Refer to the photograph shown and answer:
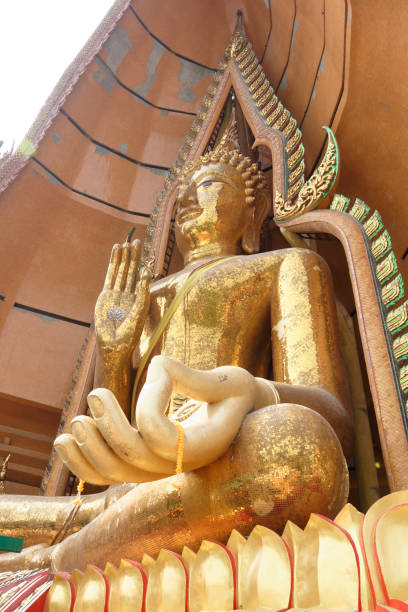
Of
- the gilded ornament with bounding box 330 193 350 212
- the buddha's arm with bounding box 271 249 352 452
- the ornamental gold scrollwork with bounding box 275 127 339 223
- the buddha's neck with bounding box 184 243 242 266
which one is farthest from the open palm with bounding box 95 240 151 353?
the gilded ornament with bounding box 330 193 350 212

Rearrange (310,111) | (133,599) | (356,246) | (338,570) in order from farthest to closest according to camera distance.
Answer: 1. (310,111)
2. (356,246)
3. (133,599)
4. (338,570)

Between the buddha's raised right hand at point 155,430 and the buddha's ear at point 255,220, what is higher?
the buddha's ear at point 255,220

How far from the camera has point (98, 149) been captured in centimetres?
353

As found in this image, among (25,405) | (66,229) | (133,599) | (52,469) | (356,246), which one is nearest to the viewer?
(133,599)

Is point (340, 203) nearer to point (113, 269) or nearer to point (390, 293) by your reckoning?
point (390, 293)

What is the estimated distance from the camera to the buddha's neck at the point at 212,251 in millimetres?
2516

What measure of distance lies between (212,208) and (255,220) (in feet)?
0.82

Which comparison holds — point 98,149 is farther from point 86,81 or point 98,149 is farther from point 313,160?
point 313,160

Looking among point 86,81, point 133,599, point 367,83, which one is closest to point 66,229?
point 86,81

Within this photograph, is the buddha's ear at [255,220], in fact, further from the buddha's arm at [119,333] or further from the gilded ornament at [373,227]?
the gilded ornament at [373,227]

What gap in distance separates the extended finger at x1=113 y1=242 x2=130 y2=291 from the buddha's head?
30 cm

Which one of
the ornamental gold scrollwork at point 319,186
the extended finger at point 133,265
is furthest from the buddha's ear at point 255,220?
the extended finger at point 133,265

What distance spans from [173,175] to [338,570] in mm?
2568

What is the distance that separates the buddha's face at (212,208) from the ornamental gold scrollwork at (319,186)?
1.24 ft
